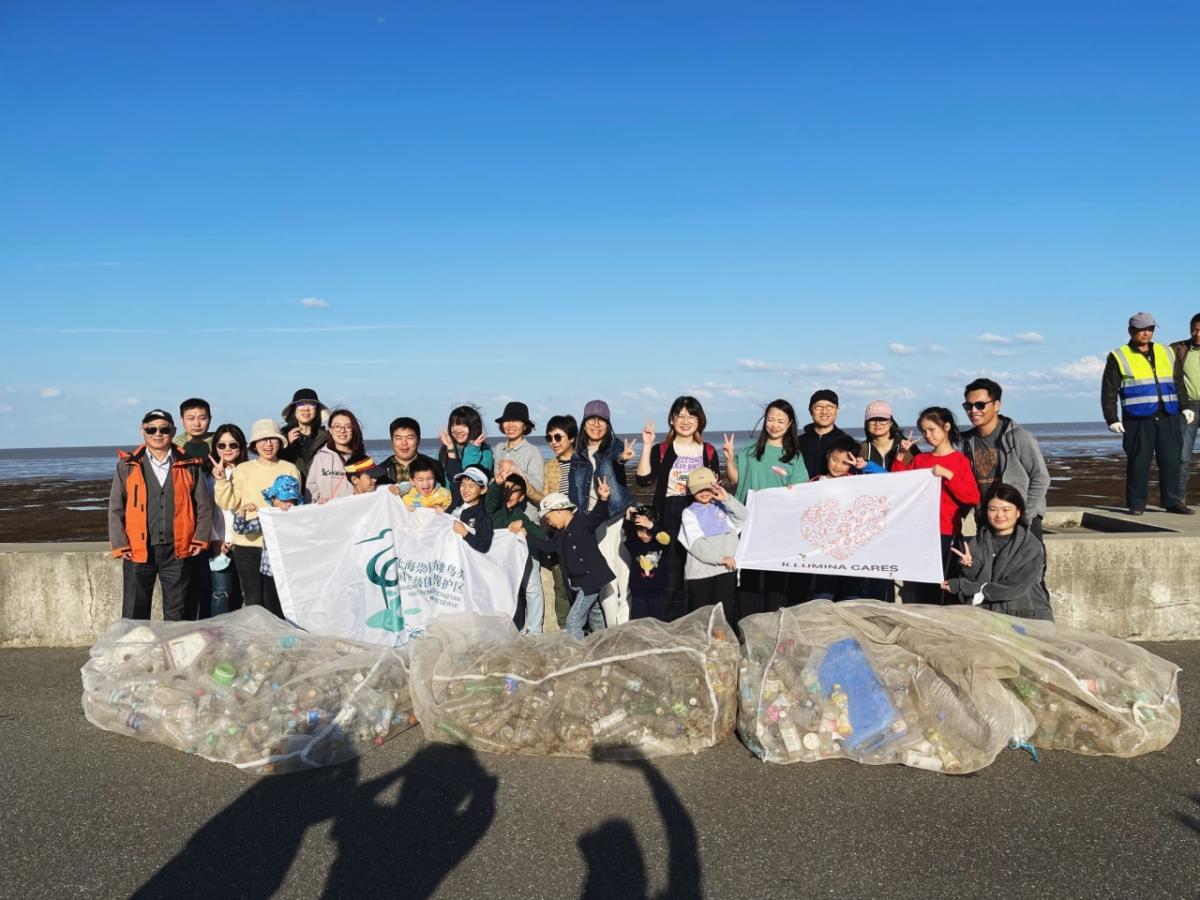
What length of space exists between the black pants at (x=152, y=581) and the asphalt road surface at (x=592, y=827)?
1.47 m

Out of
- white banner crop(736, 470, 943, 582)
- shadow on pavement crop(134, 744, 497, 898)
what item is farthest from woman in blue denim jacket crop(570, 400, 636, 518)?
shadow on pavement crop(134, 744, 497, 898)

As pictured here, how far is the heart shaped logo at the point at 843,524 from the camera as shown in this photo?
5707 millimetres

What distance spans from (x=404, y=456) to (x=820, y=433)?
3121 mm

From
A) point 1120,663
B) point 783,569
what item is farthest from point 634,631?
point 1120,663

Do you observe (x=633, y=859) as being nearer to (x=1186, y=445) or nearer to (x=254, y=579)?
(x=254, y=579)

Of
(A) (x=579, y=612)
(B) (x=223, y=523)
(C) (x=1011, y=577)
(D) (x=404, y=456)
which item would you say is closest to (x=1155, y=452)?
(C) (x=1011, y=577)

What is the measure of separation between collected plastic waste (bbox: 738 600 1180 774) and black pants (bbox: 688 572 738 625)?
1.21 m

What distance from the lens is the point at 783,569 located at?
18.8ft

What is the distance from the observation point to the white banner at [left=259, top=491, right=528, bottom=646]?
19.2 feet

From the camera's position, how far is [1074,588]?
633 centimetres

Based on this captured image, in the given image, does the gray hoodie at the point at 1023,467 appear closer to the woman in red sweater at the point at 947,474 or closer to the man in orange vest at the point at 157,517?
the woman in red sweater at the point at 947,474

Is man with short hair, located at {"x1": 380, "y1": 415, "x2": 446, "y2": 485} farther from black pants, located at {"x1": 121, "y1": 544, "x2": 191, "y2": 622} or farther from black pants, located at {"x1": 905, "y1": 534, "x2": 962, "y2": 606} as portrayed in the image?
black pants, located at {"x1": 905, "y1": 534, "x2": 962, "y2": 606}

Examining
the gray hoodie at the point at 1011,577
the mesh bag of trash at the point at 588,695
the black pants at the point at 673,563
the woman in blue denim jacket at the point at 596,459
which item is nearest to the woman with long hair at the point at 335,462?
the woman in blue denim jacket at the point at 596,459

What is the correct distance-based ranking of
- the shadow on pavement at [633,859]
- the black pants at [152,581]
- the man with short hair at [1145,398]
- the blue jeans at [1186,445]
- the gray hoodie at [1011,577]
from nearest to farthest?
the shadow on pavement at [633,859] < the gray hoodie at [1011,577] < the black pants at [152,581] < the man with short hair at [1145,398] < the blue jeans at [1186,445]
